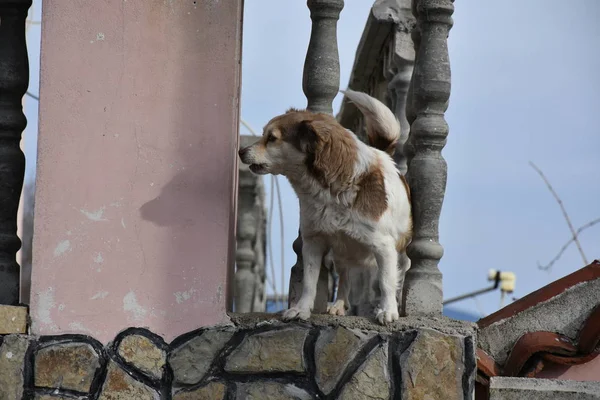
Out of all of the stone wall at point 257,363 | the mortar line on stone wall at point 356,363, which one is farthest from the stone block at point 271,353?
the mortar line on stone wall at point 356,363

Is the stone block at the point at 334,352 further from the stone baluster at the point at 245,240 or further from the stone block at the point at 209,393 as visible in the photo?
the stone baluster at the point at 245,240

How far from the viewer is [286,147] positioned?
12.9 ft

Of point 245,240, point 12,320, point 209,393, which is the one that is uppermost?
point 245,240

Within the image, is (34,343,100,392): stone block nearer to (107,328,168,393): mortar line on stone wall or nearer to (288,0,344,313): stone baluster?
(107,328,168,393): mortar line on stone wall

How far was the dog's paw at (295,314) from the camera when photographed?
12.4 ft

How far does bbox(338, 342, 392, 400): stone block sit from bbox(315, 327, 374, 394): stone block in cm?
6

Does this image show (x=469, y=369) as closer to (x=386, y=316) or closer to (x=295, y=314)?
(x=386, y=316)

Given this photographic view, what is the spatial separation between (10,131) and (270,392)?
1503 millimetres

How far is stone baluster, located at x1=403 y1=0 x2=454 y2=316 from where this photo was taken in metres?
3.88

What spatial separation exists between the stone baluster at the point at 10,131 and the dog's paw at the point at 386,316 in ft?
4.82

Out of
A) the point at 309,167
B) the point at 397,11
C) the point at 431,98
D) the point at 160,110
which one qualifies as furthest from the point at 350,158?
the point at 397,11

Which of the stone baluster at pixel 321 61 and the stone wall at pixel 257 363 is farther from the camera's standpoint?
the stone baluster at pixel 321 61

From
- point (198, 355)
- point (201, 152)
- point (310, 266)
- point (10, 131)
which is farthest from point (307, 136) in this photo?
point (10, 131)

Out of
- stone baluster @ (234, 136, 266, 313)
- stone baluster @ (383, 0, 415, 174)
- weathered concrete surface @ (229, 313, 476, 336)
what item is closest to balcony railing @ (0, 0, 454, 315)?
weathered concrete surface @ (229, 313, 476, 336)
